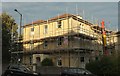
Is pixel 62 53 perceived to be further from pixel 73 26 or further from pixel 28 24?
pixel 28 24

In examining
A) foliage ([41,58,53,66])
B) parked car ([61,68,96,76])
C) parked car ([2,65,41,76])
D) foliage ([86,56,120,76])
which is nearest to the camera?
parked car ([61,68,96,76])

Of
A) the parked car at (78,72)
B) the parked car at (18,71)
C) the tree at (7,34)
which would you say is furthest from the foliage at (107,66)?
the tree at (7,34)

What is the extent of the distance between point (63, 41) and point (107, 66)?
1496cm

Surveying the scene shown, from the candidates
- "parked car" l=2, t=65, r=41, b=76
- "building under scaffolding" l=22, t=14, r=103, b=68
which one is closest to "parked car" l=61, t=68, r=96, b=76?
"parked car" l=2, t=65, r=41, b=76

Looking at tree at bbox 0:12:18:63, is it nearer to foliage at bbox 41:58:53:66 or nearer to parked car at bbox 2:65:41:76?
foliage at bbox 41:58:53:66

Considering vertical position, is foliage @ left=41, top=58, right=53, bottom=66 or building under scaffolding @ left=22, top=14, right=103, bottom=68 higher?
building under scaffolding @ left=22, top=14, right=103, bottom=68

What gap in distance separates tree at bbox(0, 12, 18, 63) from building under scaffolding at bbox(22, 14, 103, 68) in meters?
2.80

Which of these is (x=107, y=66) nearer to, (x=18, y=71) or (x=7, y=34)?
(x=18, y=71)

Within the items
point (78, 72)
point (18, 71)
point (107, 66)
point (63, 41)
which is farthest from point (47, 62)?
point (78, 72)

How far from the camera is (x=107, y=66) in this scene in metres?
27.9

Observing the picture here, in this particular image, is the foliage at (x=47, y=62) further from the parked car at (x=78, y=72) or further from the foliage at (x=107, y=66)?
the parked car at (x=78, y=72)

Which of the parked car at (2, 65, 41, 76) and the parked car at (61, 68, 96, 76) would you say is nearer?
the parked car at (61, 68, 96, 76)

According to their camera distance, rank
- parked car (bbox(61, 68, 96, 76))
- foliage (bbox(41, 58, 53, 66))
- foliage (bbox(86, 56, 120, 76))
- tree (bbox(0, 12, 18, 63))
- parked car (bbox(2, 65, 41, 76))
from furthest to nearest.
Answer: tree (bbox(0, 12, 18, 63)), foliage (bbox(41, 58, 53, 66)), parked car (bbox(2, 65, 41, 76)), foliage (bbox(86, 56, 120, 76)), parked car (bbox(61, 68, 96, 76))

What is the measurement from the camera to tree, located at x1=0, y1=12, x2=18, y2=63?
4362 cm
